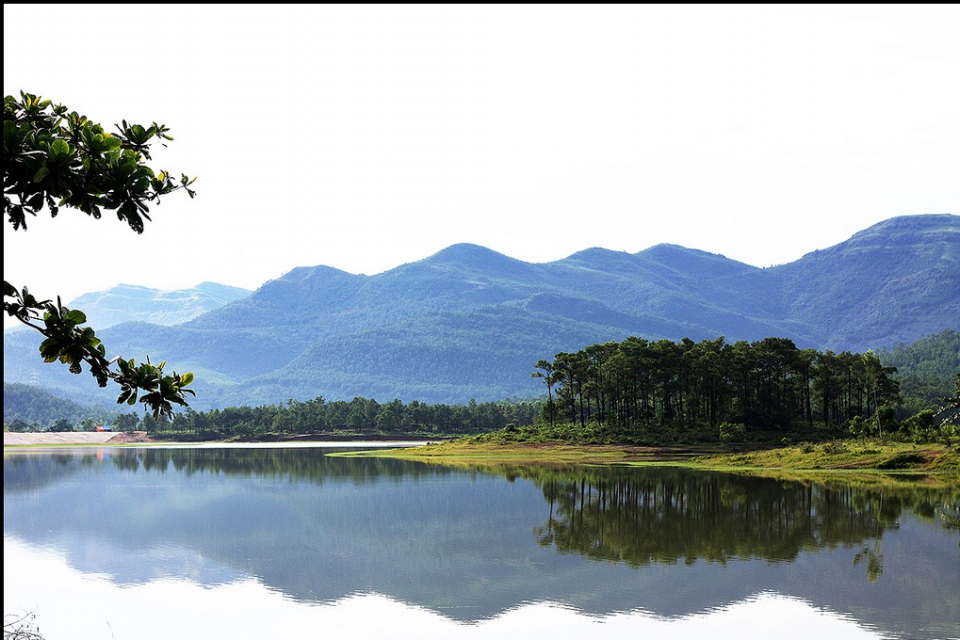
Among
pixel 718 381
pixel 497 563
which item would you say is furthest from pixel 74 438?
pixel 497 563

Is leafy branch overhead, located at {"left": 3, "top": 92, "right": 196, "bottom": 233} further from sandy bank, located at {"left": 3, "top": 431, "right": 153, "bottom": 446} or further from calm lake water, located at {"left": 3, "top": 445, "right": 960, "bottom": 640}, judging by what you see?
sandy bank, located at {"left": 3, "top": 431, "right": 153, "bottom": 446}

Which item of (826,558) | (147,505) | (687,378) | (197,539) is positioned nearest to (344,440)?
(687,378)

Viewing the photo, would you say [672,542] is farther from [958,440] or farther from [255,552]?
[958,440]

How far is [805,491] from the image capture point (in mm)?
48625

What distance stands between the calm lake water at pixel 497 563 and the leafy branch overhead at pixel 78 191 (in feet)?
47.4

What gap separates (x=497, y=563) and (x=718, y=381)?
214 feet

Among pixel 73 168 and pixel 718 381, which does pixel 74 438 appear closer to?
pixel 718 381

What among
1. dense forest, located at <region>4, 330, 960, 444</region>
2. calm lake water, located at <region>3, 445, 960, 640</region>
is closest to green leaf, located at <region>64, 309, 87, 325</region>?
calm lake water, located at <region>3, 445, 960, 640</region>

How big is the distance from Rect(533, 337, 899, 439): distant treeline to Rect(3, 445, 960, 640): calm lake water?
112 ft

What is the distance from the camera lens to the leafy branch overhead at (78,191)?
23.4ft

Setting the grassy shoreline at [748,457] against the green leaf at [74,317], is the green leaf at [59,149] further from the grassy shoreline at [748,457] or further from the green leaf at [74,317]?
the grassy shoreline at [748,457]

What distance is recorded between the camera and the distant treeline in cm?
8669

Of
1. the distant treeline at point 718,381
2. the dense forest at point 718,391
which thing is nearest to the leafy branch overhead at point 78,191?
the dense forest at point 718,391

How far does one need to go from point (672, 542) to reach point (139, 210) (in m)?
27.7
